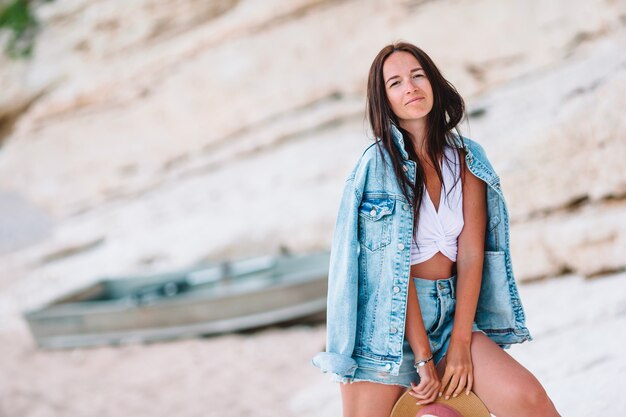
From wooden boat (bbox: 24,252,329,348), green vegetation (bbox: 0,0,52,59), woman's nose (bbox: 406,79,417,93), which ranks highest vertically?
green vegetation (bbox: 0,0,52,59)

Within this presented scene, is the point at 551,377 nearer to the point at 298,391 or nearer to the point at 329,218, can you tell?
the point at 298,391

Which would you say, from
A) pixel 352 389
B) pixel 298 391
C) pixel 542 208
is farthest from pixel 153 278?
pixel 352 389

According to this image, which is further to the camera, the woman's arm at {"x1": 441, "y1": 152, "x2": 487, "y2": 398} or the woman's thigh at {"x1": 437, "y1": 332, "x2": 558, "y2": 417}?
the woman's arm at {"x1": 441, "y1": 152, "x2": 487, "y2": 398}

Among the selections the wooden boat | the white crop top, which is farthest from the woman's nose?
the wooden boat

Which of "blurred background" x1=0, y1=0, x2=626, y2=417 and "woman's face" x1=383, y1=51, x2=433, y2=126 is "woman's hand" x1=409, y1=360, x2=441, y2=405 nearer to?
"woman's face" x1=383, y1=51, x2=433, y2=126

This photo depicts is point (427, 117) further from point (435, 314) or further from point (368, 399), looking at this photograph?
point (368, 399)

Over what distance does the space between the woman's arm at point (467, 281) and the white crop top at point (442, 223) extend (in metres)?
0.02

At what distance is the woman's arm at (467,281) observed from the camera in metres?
1.92

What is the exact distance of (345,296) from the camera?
77.6 inches

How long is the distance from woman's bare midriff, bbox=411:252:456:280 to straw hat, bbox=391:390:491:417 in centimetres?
38

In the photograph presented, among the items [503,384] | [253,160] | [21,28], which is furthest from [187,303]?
[21,28]

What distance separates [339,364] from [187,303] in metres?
5.62

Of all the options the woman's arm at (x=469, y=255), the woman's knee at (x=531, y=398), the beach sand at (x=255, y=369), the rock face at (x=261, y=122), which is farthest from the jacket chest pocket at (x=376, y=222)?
the rock face at (x=261, y=122)

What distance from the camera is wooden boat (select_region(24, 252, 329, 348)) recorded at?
23.4ft
